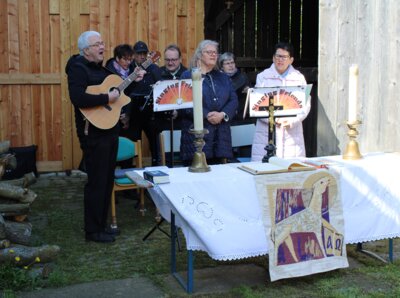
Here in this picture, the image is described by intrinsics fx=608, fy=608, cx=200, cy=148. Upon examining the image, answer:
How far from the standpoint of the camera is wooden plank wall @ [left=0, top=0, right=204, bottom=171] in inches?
337

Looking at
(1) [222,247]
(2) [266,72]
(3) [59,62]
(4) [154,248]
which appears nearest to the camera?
(1) [222,247]

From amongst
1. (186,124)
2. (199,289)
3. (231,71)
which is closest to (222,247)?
(199,289)

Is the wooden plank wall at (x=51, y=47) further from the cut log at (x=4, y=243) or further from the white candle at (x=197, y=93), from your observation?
the white candle at (x=197, y=93)

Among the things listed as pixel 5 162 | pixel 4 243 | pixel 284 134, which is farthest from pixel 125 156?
pixel 4 243

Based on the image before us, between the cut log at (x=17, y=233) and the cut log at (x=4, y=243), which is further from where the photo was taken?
the cut log at (x=17, y=233)

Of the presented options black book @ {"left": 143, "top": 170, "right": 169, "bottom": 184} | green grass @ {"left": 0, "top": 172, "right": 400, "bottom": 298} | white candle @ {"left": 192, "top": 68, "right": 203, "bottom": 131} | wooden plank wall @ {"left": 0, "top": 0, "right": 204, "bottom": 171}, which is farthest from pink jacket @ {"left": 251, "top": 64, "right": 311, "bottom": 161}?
wooden plank wall @ {"left": 0, "top": 0, "right": 204, "bottom": 171}

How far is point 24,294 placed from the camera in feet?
13.8

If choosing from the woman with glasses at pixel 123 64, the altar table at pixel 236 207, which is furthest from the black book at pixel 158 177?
the woman with glasses at pixel 123 64

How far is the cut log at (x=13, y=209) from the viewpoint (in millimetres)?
5508

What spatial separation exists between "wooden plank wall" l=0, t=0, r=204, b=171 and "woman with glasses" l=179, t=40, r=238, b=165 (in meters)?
3.32

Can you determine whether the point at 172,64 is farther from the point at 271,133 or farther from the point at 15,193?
the point at 271,133

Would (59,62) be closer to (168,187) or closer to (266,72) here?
(266,72)

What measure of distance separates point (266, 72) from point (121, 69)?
2.03 metres

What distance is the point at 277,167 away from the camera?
166 inches
